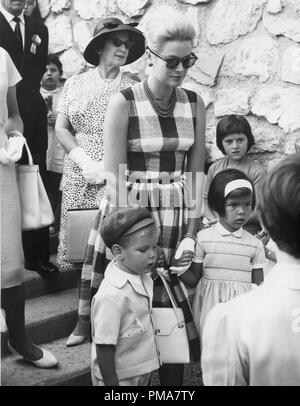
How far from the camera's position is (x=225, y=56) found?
144 inches

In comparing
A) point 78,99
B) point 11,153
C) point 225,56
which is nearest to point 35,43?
point 78,99

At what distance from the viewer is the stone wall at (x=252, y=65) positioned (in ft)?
11.2

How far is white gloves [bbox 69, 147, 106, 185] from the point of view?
Answer: 312 centimetres

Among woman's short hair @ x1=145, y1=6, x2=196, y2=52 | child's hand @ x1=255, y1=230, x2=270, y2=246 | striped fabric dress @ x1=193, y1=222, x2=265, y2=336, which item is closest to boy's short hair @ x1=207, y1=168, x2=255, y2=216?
striped fabric dress @ x1=193, y1=222, x2=265, y2=336

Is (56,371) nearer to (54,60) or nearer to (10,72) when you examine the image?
(10,72)

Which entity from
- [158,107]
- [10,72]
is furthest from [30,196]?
[158,107]

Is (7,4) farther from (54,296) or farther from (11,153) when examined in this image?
(54,296)

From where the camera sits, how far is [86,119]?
327 cm

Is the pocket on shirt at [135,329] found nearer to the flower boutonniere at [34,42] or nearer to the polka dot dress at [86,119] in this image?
the polka dot dress at [86,119]

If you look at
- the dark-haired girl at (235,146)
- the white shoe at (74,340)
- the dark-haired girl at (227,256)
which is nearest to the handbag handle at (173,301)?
the dark-haired girl at (227,256)

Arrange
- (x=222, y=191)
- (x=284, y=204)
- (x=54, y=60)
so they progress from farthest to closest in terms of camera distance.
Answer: (x=54, y=60)
(x=222, y=191)
(x=284, y=204)

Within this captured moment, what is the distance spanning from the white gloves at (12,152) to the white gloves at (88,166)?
0.62 m

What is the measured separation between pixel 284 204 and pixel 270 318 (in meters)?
0.24
